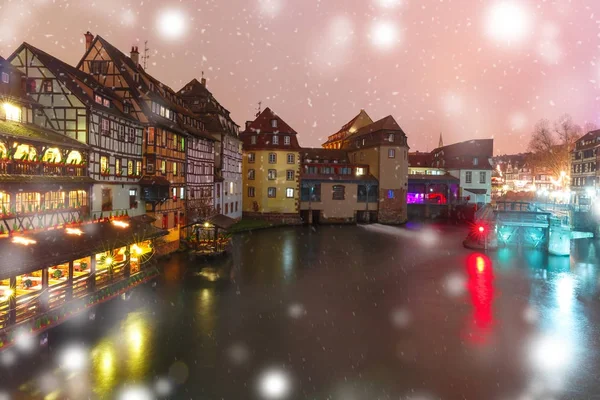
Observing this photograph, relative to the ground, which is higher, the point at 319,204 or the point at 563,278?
the point at 319,204

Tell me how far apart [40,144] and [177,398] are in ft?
50.6

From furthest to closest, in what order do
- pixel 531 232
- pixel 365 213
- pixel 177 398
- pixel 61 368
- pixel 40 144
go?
pixel 365 213 < pixel 531 232 < pixel 40 144 < pixel 61 368 < pixel 177 398

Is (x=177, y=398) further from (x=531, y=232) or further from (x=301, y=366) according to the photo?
(x=531, y=232)

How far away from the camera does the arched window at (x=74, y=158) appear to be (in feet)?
82.5

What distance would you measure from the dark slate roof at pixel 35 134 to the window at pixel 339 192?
147 ft

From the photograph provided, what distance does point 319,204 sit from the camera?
6588 cm

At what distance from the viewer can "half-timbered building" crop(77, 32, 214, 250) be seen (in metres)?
32.4

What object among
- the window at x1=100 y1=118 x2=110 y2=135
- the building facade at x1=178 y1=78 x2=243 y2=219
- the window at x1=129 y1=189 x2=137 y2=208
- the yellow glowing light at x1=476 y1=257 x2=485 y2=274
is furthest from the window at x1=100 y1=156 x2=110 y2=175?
the yellow glowing light at x1=476 y1=257 x2=485 y2=274

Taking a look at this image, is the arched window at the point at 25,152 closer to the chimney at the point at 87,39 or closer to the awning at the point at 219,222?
the awning at the point at 219,222

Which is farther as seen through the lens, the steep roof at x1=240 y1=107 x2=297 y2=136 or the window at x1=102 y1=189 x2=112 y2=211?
the steep roof at x1=240 y1=107 x2=297 y2=136

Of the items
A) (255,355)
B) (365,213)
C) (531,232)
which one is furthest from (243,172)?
(255,355)

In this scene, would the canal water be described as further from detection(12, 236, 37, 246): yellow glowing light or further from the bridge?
the bridge

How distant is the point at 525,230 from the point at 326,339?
37476 millimetres

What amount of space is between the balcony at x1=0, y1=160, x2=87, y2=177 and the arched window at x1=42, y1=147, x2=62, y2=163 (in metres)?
0.46
